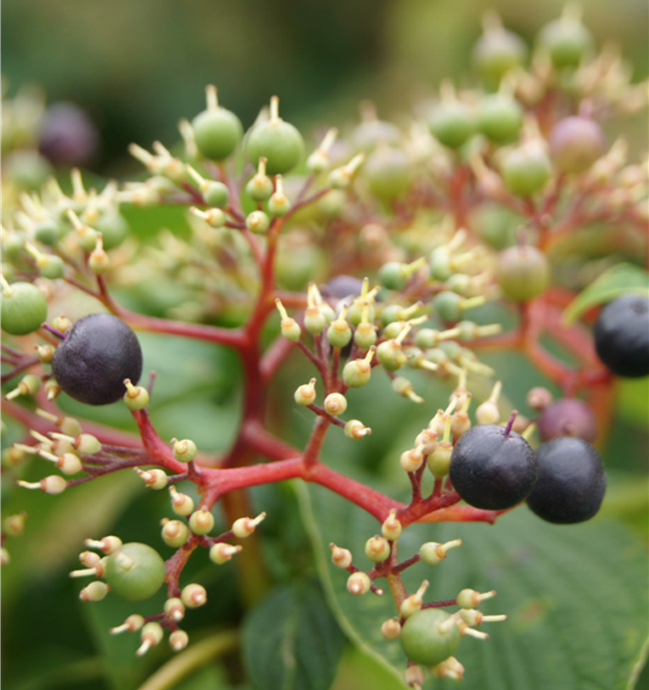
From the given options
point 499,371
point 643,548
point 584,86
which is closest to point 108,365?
point 643,548

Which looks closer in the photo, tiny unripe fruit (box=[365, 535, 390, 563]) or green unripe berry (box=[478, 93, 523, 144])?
tiny unripe fruit (box=[365, 535, 390, 563])

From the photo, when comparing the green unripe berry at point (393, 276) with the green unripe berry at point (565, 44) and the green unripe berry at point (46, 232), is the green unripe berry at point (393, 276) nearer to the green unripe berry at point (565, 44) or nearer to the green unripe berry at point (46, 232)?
the green unripe berry at point (46, 232)

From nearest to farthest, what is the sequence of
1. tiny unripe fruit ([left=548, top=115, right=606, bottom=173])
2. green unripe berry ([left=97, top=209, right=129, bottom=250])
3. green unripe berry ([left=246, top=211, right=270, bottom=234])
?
1. green unripe berry ([left=246, top=211, right=270, bottom=234])
2. green unripe berry ([left=97, top=209, right=129, bottom=250])
3. tiny unripe fruit ([left=548, top=115, right=606, bottom=173])

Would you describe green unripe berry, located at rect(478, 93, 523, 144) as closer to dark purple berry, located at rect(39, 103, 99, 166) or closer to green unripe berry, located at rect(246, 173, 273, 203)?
green unripe berry, located at rect(246, 173, 273, 203)

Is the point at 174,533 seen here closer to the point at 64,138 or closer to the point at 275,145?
the point at 275,145

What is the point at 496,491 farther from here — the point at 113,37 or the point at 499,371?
the point at 113,37

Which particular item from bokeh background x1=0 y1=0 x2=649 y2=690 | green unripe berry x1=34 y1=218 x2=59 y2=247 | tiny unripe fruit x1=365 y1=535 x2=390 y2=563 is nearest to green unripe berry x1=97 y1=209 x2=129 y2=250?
green unripe berry x1=34 y1=218 x2=59 y2=247

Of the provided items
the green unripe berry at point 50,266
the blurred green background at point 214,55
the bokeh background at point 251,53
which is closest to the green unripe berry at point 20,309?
the green unripe berry at point 50,266
